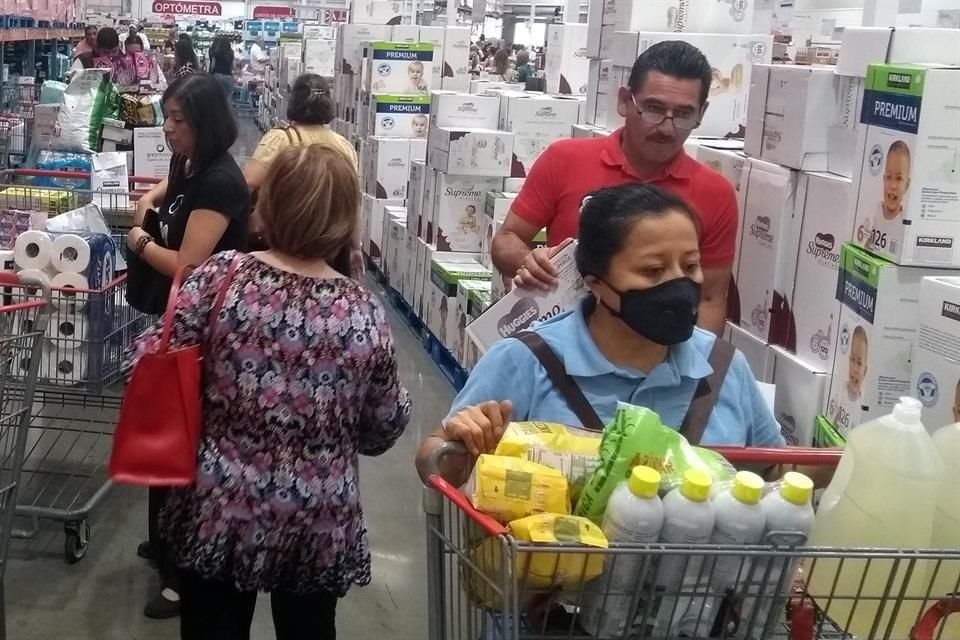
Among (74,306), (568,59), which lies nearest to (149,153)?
(74,306)

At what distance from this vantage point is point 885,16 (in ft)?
12.5

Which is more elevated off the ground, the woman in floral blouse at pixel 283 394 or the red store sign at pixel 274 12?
the red store sign at pixel 274 12

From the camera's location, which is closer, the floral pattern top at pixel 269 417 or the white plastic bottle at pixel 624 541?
the white plastic bottle at pixel 624 541

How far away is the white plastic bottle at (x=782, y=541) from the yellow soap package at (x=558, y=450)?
0.22 m

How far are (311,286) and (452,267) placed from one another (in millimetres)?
3736

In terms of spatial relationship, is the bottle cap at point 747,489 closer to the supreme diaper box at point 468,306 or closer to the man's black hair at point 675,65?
the man's black hair at point 675,65

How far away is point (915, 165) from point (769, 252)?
0.73 metres

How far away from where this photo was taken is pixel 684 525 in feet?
4.00

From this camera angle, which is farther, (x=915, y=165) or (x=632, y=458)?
(x=915, y=165)

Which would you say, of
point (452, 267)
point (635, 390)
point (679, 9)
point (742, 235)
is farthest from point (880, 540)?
point (452, 267)

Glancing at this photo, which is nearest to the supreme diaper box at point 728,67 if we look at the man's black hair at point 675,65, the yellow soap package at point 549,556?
the man's black hair at point 675,65

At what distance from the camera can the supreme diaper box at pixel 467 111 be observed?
630cm

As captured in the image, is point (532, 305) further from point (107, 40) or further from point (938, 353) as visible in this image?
point (107, 40)

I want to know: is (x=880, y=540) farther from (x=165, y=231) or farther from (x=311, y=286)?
(x=165, y=231)
